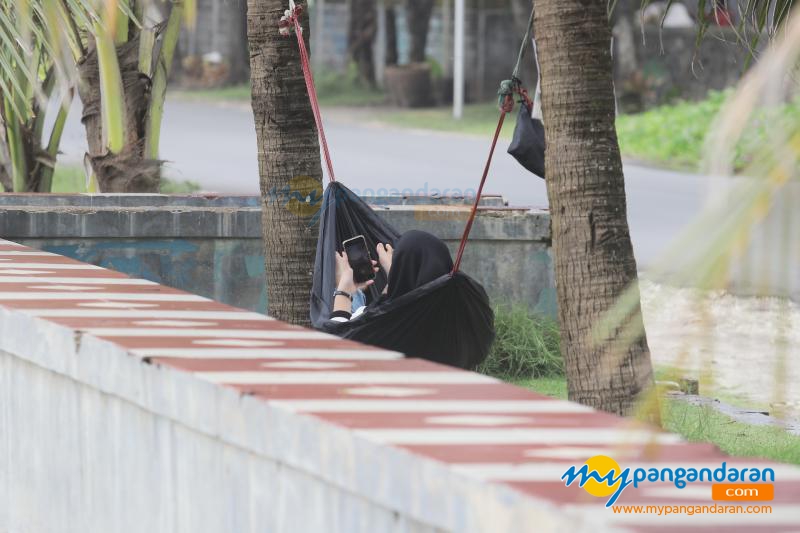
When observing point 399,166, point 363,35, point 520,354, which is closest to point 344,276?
point 520,354

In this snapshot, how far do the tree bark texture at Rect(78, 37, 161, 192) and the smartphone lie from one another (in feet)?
11.6

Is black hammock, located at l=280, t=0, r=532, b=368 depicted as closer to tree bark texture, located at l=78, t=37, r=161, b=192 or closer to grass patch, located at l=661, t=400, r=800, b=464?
grass patch, located at l=661, t=400, r=800, b=464

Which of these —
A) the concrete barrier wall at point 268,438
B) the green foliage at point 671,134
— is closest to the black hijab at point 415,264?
the concrete barrier wall at point 268,438

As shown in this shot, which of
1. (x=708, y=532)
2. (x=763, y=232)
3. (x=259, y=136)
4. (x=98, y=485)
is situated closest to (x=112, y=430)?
(x=98, y=485)

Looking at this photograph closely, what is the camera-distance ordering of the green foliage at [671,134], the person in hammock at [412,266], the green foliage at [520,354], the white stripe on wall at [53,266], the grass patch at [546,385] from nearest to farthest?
the white stripe on wall at [53,266], the person in hammock at [412,266], the grass patch at [546,385], the green foliage at [520,354], the green foliage at [671,134]

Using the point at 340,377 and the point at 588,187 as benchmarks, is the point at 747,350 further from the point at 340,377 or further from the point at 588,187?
the point at 340,377

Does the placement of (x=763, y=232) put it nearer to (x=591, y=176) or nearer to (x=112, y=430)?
(x=112, y=430)

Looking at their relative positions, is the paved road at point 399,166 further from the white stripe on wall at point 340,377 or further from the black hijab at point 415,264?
the white stripe on wall at point 340,377

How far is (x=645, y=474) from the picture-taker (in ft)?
8.27

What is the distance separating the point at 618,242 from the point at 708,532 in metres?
2.47

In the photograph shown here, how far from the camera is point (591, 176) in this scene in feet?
14.9

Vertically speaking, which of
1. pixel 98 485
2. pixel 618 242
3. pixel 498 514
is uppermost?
pixel 618 242

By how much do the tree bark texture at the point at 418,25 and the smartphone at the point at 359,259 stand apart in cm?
2363

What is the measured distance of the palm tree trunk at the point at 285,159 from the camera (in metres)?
6.33
